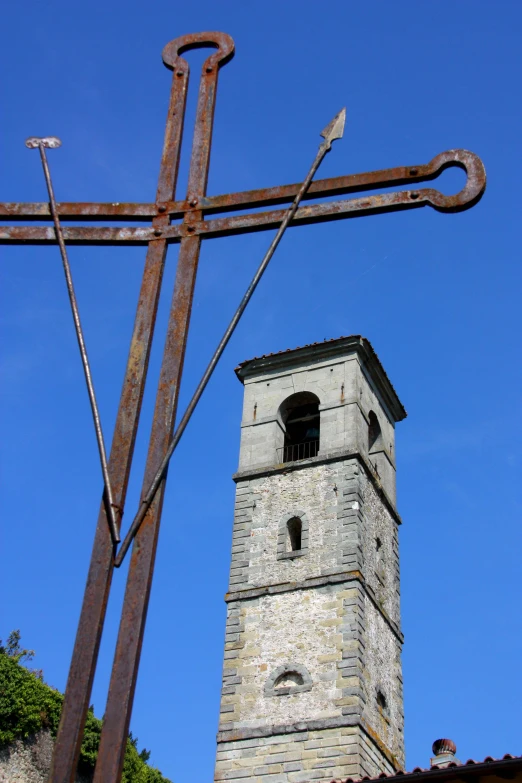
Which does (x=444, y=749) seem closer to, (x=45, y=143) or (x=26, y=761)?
(x=26, y=761)

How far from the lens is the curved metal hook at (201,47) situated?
367cm

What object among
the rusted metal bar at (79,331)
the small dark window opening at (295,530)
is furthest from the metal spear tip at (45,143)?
the small dark window opening at (295,530)

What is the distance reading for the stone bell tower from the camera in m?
17.0

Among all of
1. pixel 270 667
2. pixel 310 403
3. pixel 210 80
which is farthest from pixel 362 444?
pixel 210 80

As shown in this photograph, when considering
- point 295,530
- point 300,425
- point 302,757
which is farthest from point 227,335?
point 300,425

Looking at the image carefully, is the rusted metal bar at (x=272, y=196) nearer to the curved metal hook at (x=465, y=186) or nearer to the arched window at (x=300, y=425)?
the curved metal hook at (x=465, y=186)

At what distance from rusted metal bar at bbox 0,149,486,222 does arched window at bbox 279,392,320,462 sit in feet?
60.0

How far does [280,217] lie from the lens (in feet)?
11.2

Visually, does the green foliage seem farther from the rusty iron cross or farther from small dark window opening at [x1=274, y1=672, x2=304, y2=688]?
the rusty iron cross

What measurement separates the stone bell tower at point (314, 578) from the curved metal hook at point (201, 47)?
14.5 meters

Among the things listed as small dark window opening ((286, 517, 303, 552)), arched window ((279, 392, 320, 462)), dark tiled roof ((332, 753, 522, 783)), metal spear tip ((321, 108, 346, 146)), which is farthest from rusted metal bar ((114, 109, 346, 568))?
arched window ((279, 392, 320, 462))

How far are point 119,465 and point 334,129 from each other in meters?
1.49

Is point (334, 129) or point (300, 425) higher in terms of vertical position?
point (300, 425)

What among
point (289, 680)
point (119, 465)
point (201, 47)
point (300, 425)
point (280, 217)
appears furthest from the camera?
point (300, 425)
